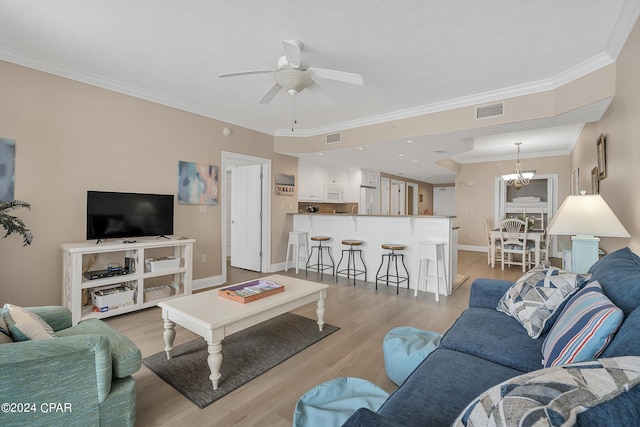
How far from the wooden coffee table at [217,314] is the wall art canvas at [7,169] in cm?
200

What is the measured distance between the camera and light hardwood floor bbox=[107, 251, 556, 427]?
1.77 metres

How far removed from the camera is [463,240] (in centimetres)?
852

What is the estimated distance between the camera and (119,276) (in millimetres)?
3221

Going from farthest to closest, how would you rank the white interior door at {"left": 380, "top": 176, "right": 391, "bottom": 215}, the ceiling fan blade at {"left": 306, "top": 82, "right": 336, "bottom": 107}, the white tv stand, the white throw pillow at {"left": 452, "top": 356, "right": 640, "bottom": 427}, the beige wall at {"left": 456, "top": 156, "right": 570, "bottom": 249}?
the white interior door at {"left": 380, "top": 176, "right": 391, "bottom": 215}, the beige wall at {"left": 456, "top": 156, "right": 570, "bottom": 249}, the ceiling fan blade at {"left": 306, "top": 82, "right": 336, "bottom": 107}, the white tv stand, the white throw pillow at {"left": 452, "top": 356, "right": 640, "bottom": 427}

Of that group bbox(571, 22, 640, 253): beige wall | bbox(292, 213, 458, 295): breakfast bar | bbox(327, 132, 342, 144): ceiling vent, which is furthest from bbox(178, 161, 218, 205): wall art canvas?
A: bbox(571, 22, 640, 253): beige wall

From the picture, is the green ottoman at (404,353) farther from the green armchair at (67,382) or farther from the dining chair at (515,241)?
the dining chair at (515,241)

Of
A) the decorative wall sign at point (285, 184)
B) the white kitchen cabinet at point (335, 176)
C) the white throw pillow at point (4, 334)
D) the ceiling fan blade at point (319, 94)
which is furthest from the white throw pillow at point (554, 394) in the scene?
the white kitchen cabinet at point (335, 176)

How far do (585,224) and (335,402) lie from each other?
88.0 inches

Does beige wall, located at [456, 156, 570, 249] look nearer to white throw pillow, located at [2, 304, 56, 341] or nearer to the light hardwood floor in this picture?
the light hardwood floor

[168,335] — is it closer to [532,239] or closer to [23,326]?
[23,326]

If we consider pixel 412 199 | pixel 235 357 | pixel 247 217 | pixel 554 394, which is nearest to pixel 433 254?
pixel 235 357

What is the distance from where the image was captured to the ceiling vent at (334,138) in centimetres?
509

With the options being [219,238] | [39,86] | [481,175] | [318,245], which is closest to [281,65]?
[39,86]

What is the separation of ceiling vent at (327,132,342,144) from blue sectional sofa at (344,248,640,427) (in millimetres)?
3698
